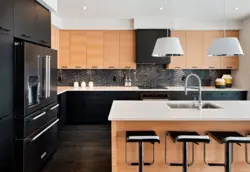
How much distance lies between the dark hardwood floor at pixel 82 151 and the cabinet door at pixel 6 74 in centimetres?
126

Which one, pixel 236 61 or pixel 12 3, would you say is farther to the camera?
pixel 236 61

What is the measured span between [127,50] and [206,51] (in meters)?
1.89

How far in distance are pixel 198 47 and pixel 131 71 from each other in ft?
5.70

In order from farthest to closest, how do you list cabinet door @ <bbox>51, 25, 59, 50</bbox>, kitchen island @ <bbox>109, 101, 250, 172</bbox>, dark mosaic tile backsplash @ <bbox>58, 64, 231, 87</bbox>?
dark mosaic tile backsplash @ <bbox>58, 64, 231, 87</bbox> < cabinet door @ <bbox>51, 25, 59, 50</bbox> < kitchen island @ <bbox>109, 101, 250, 172</bbox>

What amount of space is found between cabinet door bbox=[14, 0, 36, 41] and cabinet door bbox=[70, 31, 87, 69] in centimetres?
307

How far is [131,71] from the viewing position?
6.91 meters

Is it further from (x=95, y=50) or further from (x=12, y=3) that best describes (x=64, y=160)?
(x=95, y=50)

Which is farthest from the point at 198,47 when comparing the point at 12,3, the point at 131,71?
the point at 12,3

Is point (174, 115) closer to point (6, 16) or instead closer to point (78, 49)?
point (6, 16)

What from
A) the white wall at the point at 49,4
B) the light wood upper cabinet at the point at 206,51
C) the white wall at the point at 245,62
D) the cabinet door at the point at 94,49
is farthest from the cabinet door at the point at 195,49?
the white wall at the point at 49,4

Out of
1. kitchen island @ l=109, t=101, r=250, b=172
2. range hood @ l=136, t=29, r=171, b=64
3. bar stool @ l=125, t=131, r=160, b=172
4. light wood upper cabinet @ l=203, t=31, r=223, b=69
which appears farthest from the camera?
light wood upper cabinet @ l=203, t=31, r=223, b=69

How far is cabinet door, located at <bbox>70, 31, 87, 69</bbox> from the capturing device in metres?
6.53

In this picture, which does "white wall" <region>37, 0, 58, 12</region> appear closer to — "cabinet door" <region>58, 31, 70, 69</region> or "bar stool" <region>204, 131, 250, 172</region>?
"cabinet door" <region>58, 31, 70, 69</region>

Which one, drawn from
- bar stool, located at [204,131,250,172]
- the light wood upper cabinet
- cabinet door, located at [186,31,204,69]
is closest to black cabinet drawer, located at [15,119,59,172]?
bar stool, located at [204,131,250,172]
